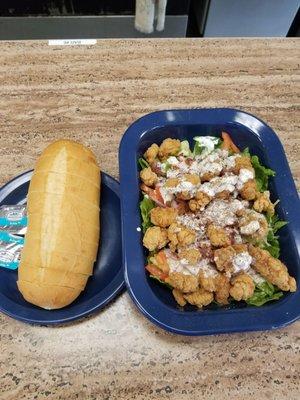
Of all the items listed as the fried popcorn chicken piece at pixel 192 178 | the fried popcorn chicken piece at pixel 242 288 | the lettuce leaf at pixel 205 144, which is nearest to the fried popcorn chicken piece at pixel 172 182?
the fried popcorn chicken piece at pixel 192 178

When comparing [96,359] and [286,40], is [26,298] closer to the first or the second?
[96,359]

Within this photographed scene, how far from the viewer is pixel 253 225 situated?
2.43 ft

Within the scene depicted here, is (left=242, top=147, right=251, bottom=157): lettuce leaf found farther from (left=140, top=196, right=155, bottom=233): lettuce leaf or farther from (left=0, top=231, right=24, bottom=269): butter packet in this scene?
(left=0, top=231, right=24, bottom=269): butter packet

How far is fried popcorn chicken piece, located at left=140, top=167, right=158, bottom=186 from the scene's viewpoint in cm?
80

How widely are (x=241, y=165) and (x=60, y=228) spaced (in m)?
0.39

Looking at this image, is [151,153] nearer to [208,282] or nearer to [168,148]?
[168,148]

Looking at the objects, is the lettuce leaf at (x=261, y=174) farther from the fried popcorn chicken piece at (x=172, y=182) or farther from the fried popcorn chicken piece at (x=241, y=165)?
the fried popcorn chicken piece at (x=172, y=182)

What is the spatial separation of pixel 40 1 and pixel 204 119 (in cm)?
110

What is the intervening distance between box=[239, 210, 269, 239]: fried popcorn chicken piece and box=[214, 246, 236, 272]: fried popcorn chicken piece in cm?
6

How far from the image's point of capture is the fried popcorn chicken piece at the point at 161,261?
72cm

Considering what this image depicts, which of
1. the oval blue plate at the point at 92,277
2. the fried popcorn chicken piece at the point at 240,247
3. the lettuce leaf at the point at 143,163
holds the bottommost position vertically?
the oval blue plate at the point at 92,277

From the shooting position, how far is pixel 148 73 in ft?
3.95

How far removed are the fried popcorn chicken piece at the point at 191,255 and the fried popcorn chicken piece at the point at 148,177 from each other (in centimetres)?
16

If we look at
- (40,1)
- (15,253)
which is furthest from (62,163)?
(40,1)
